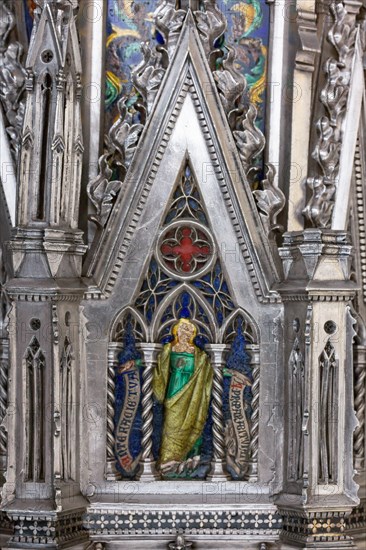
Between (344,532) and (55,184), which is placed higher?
(55,184)

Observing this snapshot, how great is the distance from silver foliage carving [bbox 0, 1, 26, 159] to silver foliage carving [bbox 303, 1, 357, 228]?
1491mm

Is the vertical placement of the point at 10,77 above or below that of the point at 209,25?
below

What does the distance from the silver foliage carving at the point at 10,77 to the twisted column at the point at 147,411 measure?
3.90ft

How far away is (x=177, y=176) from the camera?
6.31m

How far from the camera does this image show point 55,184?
610cm

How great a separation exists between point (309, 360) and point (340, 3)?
1.81 m

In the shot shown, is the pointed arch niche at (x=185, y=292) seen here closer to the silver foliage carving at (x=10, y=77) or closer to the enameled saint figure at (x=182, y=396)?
the enameled saint figure at (x=182, y=396)

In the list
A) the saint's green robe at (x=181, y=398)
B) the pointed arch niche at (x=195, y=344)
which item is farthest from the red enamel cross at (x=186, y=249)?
the saint's green robe at (x=181, y=398)

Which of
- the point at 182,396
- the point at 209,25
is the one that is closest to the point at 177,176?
the point at 209,25

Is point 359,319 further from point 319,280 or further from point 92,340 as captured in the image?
point 92,340

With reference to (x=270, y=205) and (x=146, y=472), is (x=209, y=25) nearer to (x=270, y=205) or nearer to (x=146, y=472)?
(x=270, y=205)

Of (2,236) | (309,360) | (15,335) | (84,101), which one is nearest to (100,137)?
(84,101)

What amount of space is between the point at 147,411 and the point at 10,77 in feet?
5.90

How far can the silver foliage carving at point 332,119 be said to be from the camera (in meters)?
6.26
